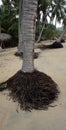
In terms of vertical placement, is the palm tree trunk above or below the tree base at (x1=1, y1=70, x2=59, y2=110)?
above

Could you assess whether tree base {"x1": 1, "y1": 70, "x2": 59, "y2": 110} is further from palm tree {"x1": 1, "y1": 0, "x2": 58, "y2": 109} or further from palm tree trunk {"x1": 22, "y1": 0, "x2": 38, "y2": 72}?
palm tree trunk {"x1": 22, "y1": 0, "x2": 38, "y2": 72}

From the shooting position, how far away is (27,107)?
6.80 m

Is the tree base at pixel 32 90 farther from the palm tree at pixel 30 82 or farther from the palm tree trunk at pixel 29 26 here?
the palm tree trunk at pixel 29 26

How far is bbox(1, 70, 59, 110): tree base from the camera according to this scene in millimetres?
6949

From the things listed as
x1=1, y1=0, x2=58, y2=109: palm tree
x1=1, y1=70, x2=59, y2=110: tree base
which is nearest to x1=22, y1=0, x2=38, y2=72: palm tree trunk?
x1=1, y1=0, x2=58, y2=109: palm tree

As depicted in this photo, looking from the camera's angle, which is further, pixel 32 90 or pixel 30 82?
pixel 30 82

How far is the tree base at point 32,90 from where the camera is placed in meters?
6.95

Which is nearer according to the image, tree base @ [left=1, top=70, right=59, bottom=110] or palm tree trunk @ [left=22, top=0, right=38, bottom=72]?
tree base @ [left=1, top=70, right=59, bottom=110]

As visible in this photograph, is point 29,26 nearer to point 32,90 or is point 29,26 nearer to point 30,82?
point 30,82

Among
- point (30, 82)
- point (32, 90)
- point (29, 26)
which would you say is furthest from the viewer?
point (29, 26)

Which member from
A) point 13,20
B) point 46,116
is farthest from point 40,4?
point 46,116

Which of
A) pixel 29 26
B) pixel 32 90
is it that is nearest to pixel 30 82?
pixel 32 90

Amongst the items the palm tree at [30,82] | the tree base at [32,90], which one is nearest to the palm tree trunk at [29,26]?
the palm tree at [30,82]

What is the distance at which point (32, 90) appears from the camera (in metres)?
7.20
